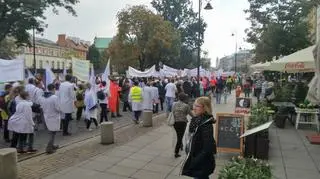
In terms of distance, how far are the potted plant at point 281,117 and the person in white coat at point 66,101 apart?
23.6 feet

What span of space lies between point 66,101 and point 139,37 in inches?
1395

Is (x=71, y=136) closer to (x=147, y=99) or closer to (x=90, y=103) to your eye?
(x=90, y=103)

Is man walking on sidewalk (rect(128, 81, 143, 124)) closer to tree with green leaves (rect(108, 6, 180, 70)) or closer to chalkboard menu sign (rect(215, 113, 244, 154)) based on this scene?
chalkboard menu sign (rect(215, 113, 244, 154))

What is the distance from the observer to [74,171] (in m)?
8.50

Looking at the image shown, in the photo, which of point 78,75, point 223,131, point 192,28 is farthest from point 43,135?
point 192,28

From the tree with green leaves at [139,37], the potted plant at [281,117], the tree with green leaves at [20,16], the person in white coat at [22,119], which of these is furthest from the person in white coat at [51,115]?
the tree with green leaves at [139,37]

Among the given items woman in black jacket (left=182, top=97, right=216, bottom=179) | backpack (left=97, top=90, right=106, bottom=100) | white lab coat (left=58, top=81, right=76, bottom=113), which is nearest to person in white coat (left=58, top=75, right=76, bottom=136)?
white lab coat (left=58, top=81, right=76, bottom=113)

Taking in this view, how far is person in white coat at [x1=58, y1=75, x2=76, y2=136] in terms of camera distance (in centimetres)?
1330

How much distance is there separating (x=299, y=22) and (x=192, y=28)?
143 feet

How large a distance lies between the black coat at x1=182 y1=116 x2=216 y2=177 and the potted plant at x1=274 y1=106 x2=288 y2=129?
9845mm

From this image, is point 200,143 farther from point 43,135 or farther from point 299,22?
point 299,22

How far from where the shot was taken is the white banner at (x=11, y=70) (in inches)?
510

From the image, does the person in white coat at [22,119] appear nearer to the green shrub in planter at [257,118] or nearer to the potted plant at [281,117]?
the green shrub in planter at [257,118]

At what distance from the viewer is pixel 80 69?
15750 mm
